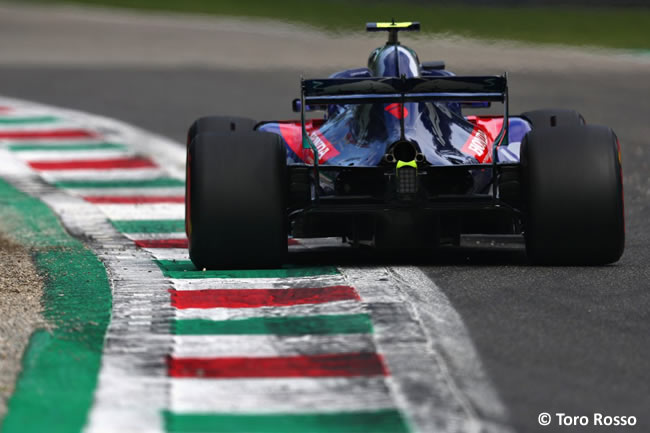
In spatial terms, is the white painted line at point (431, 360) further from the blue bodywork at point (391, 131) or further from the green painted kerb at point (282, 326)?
the blue bodywork at point (391, 131)

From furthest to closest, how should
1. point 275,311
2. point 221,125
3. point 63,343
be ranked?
1. point 221,125
2. point 275,311
3. point 63,343

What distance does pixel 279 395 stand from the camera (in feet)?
18.1

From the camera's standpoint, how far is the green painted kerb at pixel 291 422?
16.6 ft

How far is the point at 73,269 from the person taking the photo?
28.3ft

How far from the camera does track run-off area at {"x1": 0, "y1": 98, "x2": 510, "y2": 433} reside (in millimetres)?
5230

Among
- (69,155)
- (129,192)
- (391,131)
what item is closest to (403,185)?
(391,131)

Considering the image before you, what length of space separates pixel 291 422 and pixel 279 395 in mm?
360

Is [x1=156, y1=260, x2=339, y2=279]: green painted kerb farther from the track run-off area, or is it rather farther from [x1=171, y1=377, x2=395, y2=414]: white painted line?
[x1=171, y1=377, x2=395, y2=414]: white painted line

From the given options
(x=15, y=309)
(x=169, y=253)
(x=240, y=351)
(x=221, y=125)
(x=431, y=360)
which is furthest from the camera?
(x=221, y=125)

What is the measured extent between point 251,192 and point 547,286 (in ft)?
5.78

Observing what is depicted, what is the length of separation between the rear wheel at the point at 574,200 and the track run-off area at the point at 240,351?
0.80 m

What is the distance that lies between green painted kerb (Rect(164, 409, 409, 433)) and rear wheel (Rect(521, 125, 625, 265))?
10.7 feet

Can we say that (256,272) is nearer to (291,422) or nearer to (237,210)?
(237,210)

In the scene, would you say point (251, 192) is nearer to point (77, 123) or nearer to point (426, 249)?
point (426, 249)
